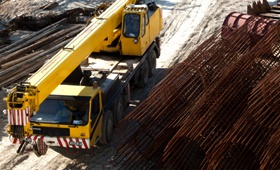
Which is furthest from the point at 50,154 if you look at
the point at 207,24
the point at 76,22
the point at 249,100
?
the point at 207,24

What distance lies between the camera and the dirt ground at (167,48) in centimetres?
1379

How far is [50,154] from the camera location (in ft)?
46.6

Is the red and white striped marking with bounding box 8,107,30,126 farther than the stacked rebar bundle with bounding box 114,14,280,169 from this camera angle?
No

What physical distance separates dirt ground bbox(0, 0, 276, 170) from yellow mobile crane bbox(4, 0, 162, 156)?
584 mm

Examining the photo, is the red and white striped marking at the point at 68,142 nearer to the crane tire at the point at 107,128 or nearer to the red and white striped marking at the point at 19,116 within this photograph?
the crane tire at the point at 107,128

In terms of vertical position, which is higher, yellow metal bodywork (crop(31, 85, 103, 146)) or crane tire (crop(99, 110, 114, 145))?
yellow metal bodywork (crop(31, 85, 103, 146))

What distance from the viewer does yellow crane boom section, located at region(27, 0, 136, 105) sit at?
11.6 meters

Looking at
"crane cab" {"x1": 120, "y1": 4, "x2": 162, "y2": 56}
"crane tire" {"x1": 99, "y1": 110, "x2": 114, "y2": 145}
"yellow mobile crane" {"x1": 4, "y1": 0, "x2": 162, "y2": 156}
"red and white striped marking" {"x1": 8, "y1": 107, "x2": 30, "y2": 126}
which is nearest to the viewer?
"red and white striped marking" {"x1": 8, "y1": 107, "x2": 30, "y2": 126}

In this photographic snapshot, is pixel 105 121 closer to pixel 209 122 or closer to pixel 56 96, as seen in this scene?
pixel 56 96

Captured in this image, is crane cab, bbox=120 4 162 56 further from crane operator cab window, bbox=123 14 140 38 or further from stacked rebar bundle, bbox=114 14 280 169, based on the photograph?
stacked rebar bundle, bbox=114 14 280 169

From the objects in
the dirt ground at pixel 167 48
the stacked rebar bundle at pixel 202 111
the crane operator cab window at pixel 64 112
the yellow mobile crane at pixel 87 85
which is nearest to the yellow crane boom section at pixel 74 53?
the yellow mobile crane at pixel 87 85

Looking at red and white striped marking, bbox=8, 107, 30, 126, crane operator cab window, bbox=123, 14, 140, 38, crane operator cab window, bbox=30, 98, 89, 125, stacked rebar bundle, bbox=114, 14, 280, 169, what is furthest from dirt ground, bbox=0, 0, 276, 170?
red and white striped marking, bbox=8, 107, 30, 126

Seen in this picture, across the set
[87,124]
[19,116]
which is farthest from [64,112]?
[19,116]

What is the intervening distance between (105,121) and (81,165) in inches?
52.8
